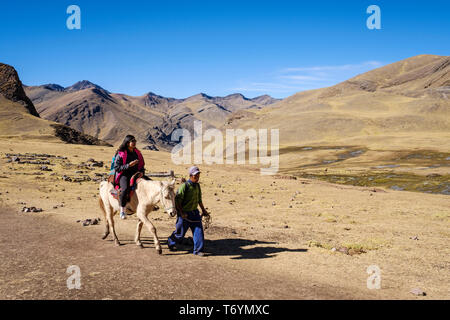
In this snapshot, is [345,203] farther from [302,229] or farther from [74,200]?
[74,200]

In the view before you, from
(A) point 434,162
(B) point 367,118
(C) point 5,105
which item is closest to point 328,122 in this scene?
(B) point 367,118

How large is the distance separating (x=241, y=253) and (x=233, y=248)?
695 millimetres

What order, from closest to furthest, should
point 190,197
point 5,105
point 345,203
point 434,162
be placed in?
point 190,197 < point 345,203 < point 434,162 < point 5,105

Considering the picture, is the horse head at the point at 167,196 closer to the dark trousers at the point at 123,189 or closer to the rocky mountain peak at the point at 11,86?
the dark trousers at the point at 123,189

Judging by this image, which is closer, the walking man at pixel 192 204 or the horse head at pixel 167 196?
the horse head at pixel 167 196

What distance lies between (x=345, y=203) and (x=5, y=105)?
128251 mm

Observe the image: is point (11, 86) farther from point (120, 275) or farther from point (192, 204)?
point (120, 275)

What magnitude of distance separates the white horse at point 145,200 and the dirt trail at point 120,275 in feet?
2.96

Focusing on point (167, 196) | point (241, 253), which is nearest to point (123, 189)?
point (167, 196)

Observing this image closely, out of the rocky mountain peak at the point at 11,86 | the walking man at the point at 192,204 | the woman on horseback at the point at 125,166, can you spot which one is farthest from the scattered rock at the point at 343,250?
the rocky mountain peak at the point at 11,86

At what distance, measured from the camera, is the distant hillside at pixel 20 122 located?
8204 cm

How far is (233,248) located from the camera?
1170cm
